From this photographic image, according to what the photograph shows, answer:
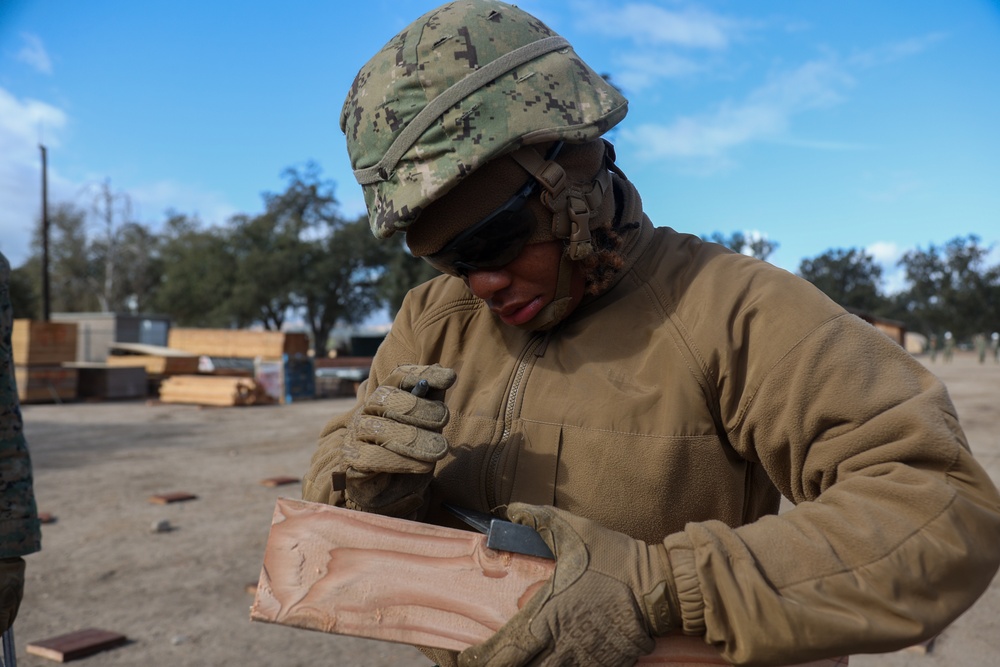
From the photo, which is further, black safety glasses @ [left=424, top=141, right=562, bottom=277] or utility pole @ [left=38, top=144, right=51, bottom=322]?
utility pole @ [left=38, top=144, right=51, bottom=322]

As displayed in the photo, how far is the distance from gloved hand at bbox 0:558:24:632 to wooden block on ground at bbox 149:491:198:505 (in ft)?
17.3

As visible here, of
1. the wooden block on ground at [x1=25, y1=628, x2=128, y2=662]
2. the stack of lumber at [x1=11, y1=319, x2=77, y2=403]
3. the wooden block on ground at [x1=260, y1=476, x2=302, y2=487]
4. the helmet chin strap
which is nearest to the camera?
the helmet chin strap

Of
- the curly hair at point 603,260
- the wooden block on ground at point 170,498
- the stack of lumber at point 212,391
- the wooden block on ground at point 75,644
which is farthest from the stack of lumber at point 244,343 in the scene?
the curly hair at point 603,260

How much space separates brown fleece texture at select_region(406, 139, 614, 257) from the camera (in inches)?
60.2

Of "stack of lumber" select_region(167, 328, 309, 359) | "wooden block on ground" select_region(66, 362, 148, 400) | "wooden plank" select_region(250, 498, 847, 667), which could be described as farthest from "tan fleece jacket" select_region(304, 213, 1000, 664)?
"wooden block on ground" select_region(66, 362, 148, 400)

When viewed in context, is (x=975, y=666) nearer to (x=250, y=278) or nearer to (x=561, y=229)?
(x=561, y=229)

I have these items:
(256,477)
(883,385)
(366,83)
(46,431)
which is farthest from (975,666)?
(46,431)

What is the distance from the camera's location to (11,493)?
2523 millimetres

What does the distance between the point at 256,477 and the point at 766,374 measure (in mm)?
8226

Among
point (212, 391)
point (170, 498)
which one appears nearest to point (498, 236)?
point (170, 498)

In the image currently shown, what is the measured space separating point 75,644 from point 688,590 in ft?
13.4

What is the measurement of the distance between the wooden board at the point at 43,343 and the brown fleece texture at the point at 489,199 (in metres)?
18.8

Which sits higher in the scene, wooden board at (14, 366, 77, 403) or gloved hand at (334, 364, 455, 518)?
gloved hand at (334, 364, 455, 518)

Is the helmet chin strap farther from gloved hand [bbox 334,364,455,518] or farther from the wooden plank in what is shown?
the wooden plank
